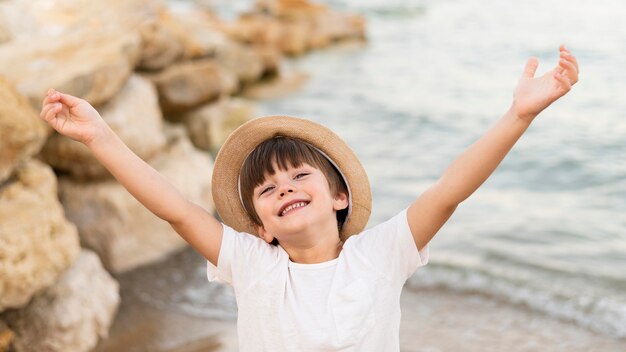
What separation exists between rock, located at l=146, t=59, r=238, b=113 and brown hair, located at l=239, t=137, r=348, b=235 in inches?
157

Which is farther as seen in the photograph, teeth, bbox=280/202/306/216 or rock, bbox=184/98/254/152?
rock, bbox=184/98/254/152

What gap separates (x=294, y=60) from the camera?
44.0ft

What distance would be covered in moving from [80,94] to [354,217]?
2436 mm

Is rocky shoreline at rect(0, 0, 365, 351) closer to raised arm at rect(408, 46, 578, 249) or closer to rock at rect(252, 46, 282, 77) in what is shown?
raised arm at rect(408, 46, 578, 249)

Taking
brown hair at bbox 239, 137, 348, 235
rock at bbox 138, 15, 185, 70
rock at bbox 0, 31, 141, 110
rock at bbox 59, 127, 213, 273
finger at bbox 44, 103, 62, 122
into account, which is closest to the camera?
finger at bbox 44, 103, 62, 122

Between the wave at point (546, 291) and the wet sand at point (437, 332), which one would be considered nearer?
the wet sand at point (437, 332)

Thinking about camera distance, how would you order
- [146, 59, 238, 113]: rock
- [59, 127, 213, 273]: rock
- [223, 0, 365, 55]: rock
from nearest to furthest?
[59, 127, 213, 273]: rock → [146, 59, 238, 113]: rock → [223, 0, 365, 55]: rock

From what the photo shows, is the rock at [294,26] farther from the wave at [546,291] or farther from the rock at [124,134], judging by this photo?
the wave at [546,291]

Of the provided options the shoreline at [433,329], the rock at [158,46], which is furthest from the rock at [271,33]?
the shoreline at [433,329]

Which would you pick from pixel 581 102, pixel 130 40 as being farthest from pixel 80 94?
pixel 581 102

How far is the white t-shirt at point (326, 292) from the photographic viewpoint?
6.98 ft

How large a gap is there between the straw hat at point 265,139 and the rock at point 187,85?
3.94 m

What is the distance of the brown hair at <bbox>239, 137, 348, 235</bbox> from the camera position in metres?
2.40

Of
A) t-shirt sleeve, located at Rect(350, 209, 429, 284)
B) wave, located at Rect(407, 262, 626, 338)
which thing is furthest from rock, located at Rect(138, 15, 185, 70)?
t-shirt sleeve, located at Rect(350, 209, 429, 284)
